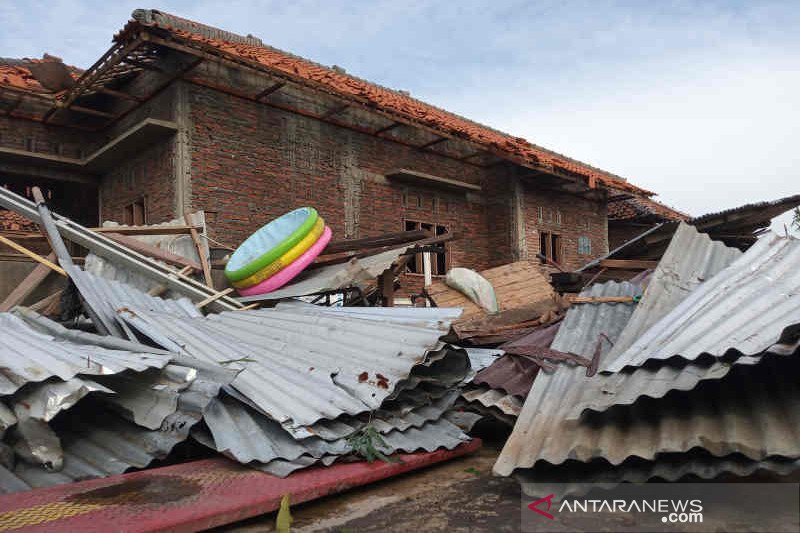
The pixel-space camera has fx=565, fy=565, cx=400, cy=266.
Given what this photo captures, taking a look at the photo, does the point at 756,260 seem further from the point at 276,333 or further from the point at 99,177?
the point at 99,177

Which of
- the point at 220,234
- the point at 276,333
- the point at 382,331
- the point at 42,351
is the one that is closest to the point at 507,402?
the point at 382,331

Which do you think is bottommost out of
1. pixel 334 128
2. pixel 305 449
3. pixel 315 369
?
pixel 305 449

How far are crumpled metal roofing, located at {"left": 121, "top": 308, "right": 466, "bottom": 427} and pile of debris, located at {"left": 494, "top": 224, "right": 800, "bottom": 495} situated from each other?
2.98 feet

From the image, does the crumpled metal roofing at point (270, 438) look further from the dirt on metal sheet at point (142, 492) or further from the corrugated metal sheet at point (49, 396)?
the corrugated metal sheet at point (49, 396)

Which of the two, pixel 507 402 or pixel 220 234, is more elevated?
pixel 220 234

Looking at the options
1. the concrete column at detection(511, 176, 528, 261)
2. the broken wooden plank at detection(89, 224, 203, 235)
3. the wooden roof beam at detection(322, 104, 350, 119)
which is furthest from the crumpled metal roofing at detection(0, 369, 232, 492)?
the concrete column at detection(511, 176, 528, 261)

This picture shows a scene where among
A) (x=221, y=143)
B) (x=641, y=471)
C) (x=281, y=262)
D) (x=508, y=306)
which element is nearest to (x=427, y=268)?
(x=508, y=306)

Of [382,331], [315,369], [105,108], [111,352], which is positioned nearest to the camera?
[111,352]

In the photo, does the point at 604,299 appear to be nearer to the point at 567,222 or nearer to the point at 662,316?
the point at 662,316

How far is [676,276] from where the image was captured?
159 inches

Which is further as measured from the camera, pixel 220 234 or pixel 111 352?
pixel 220 234

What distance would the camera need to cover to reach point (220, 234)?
916 cm

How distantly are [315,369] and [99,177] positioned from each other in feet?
30.8

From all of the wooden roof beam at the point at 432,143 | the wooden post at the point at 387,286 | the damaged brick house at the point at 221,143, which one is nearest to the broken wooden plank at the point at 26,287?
the wooden post at the point at 387,286
